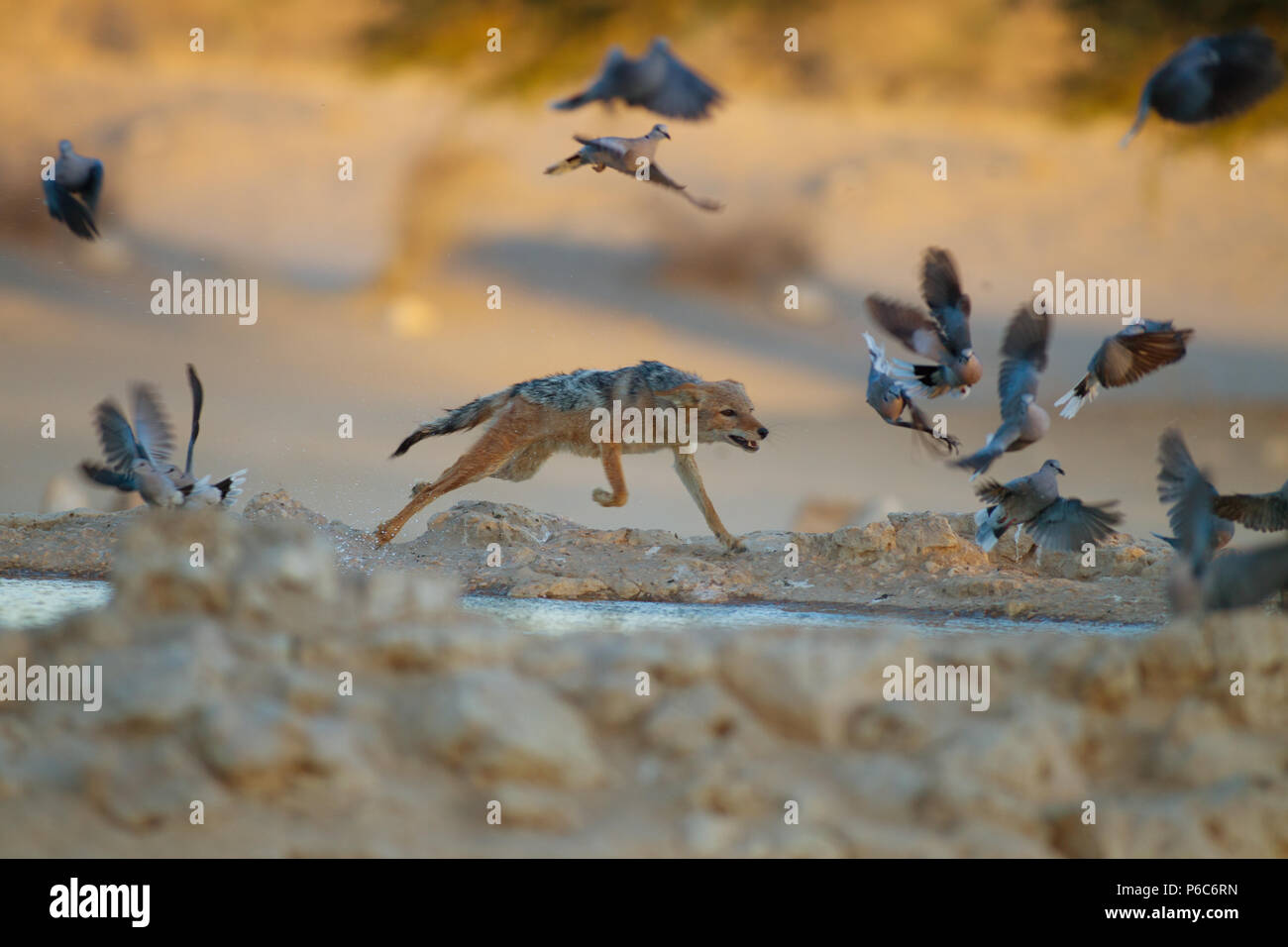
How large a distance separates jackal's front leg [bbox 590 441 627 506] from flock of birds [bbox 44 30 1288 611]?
222cm

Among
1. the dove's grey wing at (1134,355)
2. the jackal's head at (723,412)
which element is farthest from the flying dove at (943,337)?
the jackal's head at (723,412)

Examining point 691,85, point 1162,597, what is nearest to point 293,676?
point 691,85

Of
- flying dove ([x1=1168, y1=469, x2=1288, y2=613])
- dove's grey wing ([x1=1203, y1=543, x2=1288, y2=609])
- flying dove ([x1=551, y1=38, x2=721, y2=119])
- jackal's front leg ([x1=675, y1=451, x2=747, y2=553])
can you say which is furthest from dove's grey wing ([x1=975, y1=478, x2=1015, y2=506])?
dove's grey wing ([x1=1203, y1=543, x2=1288, y2=609])

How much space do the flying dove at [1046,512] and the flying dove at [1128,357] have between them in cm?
52

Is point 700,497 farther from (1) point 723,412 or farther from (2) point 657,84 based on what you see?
(2) point 657,84

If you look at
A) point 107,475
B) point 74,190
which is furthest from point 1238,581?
point 74,190

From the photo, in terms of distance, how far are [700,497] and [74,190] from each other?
5.01 meters

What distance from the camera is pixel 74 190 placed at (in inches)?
297

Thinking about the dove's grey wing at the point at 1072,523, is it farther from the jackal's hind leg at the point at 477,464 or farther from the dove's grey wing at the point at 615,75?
the jackal's hind leg at the point at 477,464

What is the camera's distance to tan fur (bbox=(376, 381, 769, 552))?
8.81 m

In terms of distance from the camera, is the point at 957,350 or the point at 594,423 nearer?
the point at 957,350

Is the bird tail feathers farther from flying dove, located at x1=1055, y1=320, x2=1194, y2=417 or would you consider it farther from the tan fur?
the tan fur
